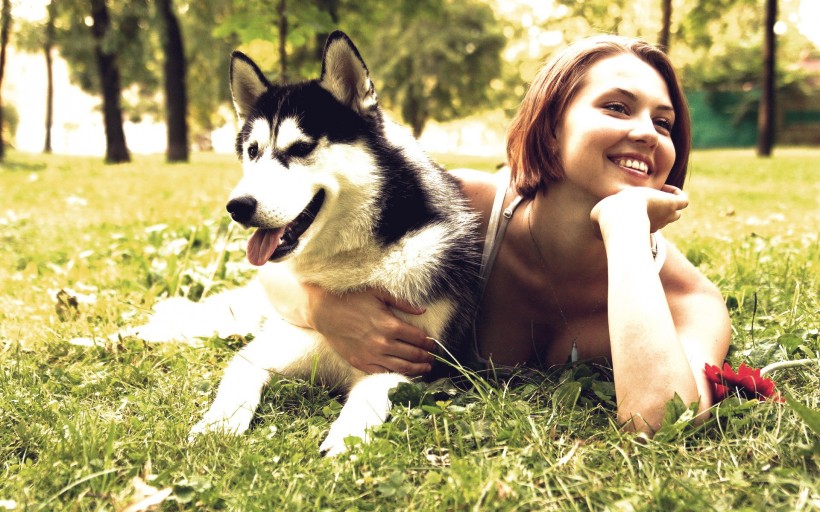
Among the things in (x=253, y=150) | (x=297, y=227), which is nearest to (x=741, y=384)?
(x=297, y=227)

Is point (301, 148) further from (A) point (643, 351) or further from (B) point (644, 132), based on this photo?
(A) point (643, 351)

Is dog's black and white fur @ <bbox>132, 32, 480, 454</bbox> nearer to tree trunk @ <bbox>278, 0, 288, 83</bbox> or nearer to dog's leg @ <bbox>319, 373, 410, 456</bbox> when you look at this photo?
dog's leg @ <bbox>319, 373, 410, 456</bbox>

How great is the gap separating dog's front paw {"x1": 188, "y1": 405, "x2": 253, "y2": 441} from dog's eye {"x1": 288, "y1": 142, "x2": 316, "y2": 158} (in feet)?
2.89

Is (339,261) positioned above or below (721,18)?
below

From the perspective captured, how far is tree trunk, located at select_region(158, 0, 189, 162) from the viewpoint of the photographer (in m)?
13.4

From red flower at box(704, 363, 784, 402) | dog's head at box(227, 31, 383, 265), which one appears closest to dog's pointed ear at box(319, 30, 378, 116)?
dog's head at box(227, 31, 383, 265)

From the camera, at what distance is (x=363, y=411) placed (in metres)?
1.89

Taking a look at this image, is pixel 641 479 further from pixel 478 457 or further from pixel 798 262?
pixel 798 262

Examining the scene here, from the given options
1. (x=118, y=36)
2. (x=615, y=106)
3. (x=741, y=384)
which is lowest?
(x=741, y=384)

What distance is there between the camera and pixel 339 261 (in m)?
2.27

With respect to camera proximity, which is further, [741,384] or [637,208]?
[637,208]

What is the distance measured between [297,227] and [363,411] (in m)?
0.67

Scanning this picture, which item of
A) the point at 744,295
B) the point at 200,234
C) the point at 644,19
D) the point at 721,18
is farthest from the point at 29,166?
the point at 644,19

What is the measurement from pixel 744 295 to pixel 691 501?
6.05ft
